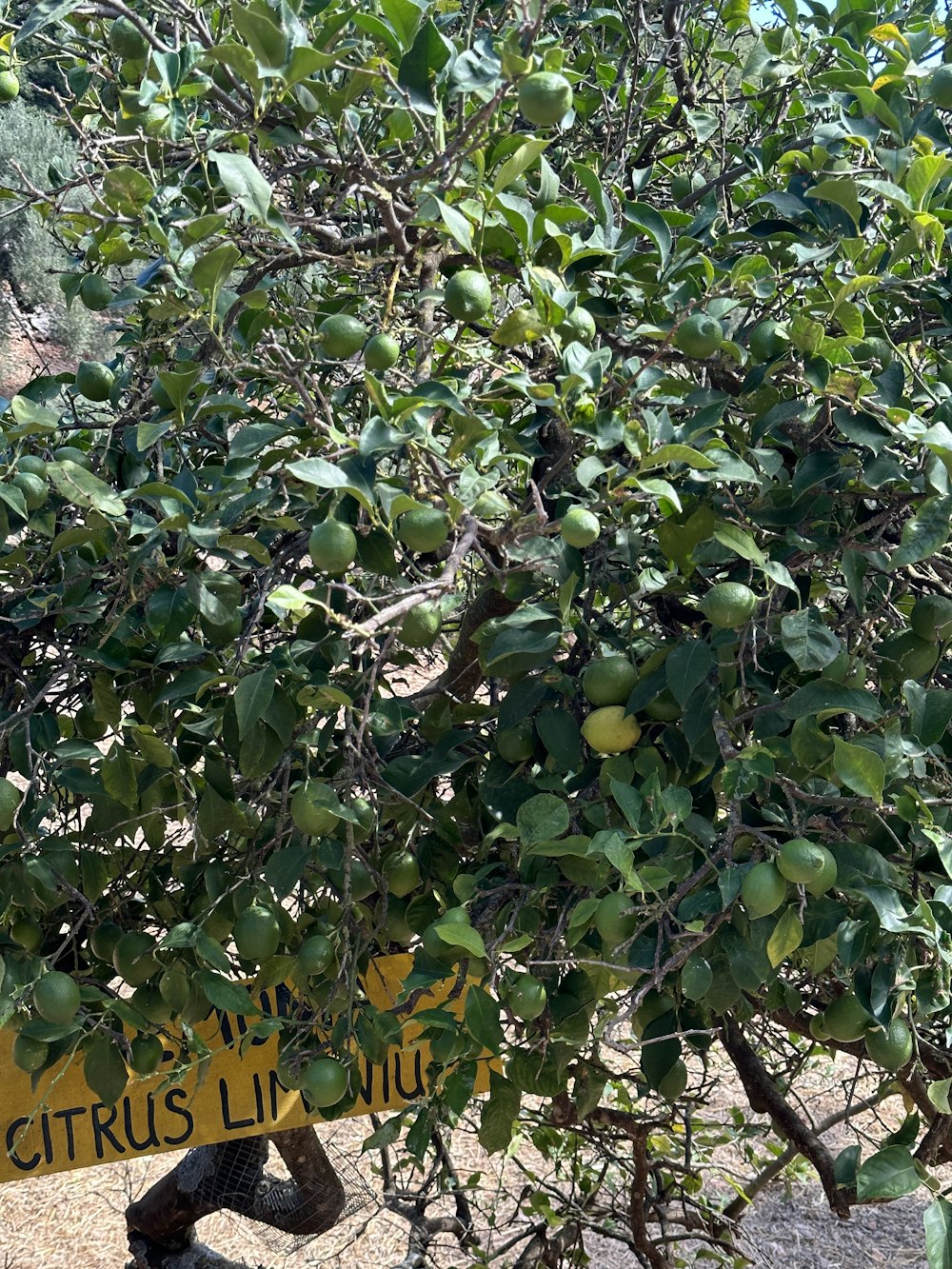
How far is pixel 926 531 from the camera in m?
1.01

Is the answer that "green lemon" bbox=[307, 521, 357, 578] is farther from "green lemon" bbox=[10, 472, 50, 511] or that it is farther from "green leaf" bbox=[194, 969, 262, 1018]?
"green leaf" bbox=[194, 969, 262, 1018]

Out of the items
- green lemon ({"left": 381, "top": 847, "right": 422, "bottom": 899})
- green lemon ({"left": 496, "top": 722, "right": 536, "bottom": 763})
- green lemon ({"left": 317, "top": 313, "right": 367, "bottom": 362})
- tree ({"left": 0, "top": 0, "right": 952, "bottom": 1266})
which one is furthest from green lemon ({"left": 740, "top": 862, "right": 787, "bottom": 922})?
green lemon ({"left": 317, "top": 313, "right": 367, "bottom": 362})

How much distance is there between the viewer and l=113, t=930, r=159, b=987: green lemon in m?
1.38

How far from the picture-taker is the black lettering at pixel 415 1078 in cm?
191

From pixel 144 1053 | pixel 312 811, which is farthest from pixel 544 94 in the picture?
pixel 144 1053

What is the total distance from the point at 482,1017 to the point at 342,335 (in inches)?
26.2

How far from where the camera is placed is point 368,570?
1.10 m

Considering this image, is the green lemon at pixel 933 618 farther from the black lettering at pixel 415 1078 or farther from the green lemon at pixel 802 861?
the black lettering at pixel 415 1078

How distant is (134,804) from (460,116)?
77 cm

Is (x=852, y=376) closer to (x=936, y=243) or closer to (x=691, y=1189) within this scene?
(x=936, y=243)

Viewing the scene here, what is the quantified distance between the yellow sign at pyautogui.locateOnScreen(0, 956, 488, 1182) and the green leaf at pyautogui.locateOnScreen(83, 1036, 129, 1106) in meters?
0.38

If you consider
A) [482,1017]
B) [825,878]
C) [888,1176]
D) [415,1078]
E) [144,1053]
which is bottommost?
[415,1078]

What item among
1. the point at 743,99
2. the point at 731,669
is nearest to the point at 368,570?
the point at 731,669

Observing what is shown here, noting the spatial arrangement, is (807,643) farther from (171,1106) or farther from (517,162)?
(171,1106)
